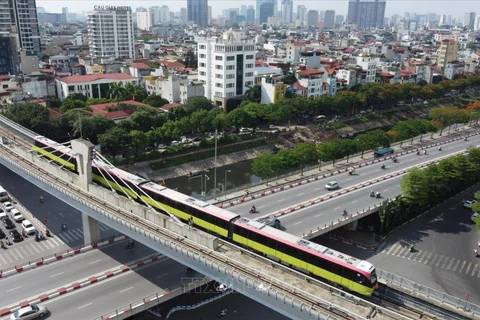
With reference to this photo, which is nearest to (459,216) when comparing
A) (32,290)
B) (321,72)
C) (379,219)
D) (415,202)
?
(415,202)

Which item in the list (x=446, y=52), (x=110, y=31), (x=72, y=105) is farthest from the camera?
(x=110, y=31)

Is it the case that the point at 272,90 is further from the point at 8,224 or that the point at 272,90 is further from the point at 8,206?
the point at 8,224

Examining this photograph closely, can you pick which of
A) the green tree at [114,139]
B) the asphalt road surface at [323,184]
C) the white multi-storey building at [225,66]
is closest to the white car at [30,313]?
the asphalt road surface at [323,184]

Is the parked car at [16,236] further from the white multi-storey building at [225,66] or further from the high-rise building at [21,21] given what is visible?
the high-rise building at [21,21]

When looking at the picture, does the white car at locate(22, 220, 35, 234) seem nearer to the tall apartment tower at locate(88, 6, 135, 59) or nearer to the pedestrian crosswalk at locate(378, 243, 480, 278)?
the pedestrian crosswalk at locate(378, 243, 480, 278)

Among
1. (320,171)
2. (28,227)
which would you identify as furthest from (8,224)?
(320,171)

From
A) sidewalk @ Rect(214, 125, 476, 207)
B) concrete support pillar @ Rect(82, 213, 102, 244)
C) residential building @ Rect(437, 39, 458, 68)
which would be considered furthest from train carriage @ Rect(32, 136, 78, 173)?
residential building @ Rect(437, 39, 458, 68)

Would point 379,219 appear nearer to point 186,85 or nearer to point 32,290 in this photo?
point 32,290
